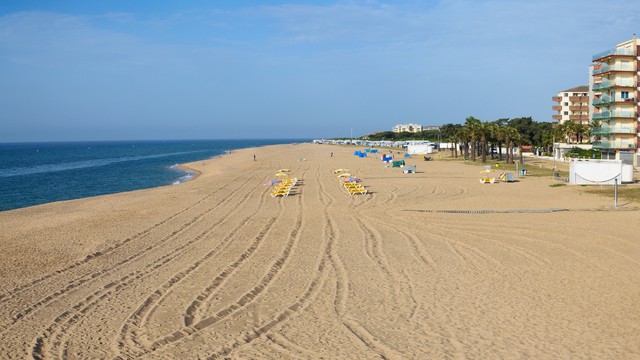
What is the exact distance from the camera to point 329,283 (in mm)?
11203

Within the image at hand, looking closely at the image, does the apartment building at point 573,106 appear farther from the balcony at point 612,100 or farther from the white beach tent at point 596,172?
the white beach tent at point 596,172

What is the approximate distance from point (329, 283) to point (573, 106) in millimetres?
63947

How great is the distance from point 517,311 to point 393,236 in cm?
677

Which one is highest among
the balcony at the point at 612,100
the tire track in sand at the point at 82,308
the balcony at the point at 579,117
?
the balcony at the point at 612,100

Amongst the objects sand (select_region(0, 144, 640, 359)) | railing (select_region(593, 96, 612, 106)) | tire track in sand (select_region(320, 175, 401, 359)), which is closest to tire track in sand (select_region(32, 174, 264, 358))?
sand (select_region(0, 144, 640, 359))

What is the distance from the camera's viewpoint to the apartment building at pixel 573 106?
65562mm

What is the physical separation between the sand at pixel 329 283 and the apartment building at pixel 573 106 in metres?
49.4

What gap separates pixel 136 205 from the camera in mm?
25328

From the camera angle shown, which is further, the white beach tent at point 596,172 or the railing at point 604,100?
the railing at point 604,100

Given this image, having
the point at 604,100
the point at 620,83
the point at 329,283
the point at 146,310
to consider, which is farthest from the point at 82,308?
the point at 604,100

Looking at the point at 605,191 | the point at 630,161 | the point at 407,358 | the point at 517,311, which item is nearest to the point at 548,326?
the point at 517,311

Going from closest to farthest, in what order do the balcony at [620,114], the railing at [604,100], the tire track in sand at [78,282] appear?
the tire track in sand at [78,282] → the balcony at [620,114] → the railing at [604,100]

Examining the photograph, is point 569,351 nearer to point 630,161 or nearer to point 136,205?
point 136,205

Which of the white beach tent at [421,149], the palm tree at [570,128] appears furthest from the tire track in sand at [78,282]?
the white beach tent at [421,149]
